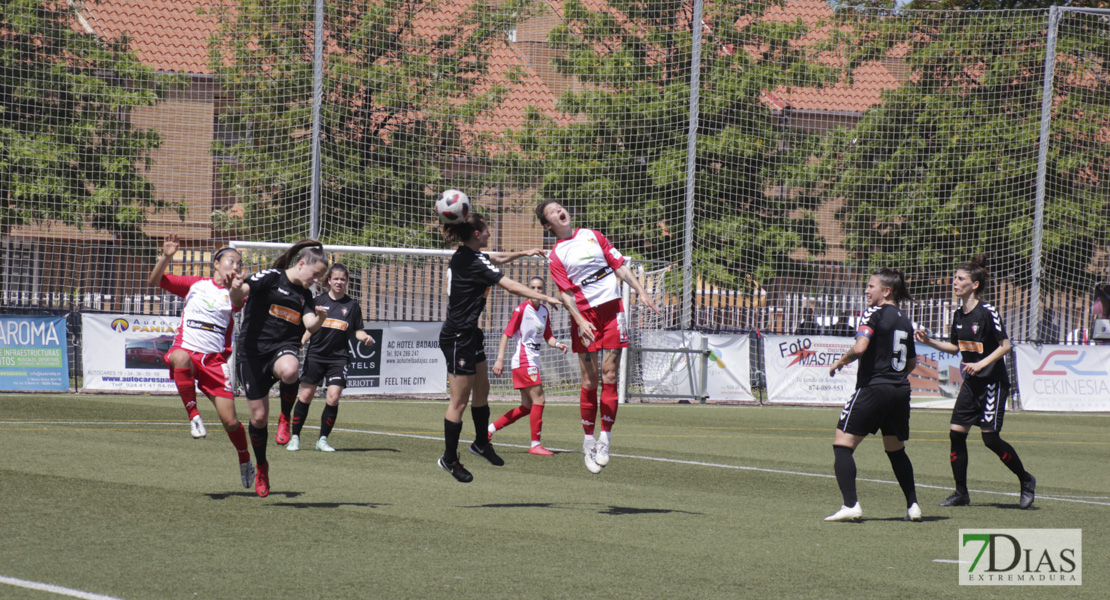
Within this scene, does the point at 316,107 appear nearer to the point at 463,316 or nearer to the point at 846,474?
the point at 463,316

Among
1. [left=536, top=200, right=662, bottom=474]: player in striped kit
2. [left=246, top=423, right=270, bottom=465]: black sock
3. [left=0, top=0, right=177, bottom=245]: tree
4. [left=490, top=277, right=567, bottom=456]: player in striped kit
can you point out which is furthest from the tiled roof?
[left=246, top=423, right=270, bottom=465]: black sock

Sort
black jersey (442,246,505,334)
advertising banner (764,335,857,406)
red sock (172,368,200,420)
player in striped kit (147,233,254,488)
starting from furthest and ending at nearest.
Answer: advertising banner (764,335,857,406) < red sock (172,368,200,420) < black jersey (442,246,505,334) < player in striped kit (147,233,254,488)

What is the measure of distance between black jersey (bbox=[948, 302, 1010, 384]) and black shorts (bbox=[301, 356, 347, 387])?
21.2 ft

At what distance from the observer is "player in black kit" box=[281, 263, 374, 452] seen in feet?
39.8

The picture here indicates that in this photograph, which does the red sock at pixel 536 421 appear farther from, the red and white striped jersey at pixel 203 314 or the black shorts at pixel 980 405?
the black shorts at pixel 980 405

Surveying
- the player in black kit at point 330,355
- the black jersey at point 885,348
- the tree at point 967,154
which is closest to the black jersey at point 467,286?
the black jersey at point 885,348

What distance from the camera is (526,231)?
25.4m

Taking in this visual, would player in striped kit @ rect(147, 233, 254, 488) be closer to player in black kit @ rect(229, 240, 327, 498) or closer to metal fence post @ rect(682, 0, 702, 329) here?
player in black kit @ rect(229, 240, 327, 498)

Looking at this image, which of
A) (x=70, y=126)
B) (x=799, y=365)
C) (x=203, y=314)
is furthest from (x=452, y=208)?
(x=70, y=126)

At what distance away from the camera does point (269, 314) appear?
331 inches

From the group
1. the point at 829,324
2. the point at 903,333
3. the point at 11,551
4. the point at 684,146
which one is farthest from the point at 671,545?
the point at 684,146

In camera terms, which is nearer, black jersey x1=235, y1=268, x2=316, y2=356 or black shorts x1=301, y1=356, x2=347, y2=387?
black jersey x1=235, y1=268, x2=316, y2=356

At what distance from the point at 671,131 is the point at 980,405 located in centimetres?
1613

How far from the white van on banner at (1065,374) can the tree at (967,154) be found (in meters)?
2.62
